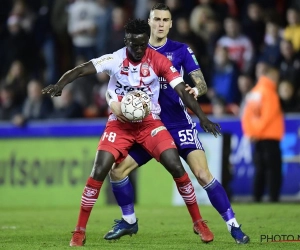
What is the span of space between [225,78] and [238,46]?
2.50 feet

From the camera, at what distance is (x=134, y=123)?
9.65 m

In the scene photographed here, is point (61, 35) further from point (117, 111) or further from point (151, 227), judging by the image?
point (117, 111)

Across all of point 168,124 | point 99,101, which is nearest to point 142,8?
point 99,101

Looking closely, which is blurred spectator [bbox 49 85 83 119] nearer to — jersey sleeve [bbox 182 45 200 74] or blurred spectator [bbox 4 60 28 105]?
blurred spectator [bbox 4 60 28 105]

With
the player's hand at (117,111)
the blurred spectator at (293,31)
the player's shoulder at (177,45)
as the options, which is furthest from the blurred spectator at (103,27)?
the player's hand at (117,111)

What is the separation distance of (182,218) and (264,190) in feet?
12.5

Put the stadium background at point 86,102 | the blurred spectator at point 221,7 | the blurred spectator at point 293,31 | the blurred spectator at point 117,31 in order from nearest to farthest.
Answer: the stadium background at point 86,102
the blurred spectator at point 293,31
the blurred spectator at point 221,7
the blurred spectator at point 117,31

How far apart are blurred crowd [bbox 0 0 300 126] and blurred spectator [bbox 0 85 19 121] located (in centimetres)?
2

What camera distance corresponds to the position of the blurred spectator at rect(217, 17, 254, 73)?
17.8 m

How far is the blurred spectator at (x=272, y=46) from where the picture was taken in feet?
56.7

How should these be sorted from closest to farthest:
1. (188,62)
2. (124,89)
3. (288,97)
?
(124,89) → (188,62) → (288,97)

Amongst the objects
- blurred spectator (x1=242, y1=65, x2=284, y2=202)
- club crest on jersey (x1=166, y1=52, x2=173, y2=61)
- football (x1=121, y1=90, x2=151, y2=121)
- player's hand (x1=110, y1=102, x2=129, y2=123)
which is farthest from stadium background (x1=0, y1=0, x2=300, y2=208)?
football (x1=121, y1=90, x2=151, y2=121)

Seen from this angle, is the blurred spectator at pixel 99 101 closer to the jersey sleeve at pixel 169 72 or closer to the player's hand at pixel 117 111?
the player's hand at pixel 117 111

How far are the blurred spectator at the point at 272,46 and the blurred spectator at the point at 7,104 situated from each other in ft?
18.4
